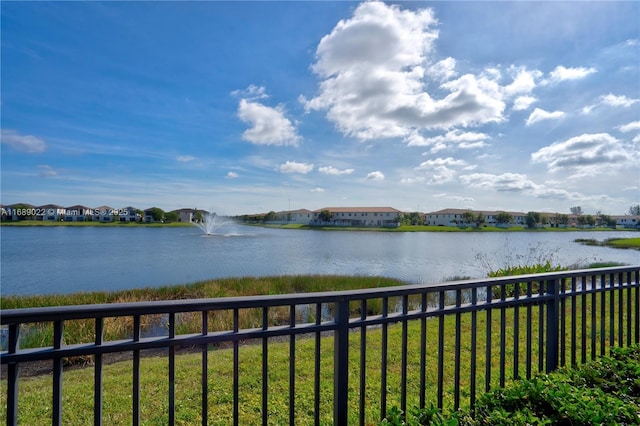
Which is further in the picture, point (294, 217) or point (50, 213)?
point (294, 217)

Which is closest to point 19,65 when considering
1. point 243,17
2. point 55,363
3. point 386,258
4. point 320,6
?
point 243,17

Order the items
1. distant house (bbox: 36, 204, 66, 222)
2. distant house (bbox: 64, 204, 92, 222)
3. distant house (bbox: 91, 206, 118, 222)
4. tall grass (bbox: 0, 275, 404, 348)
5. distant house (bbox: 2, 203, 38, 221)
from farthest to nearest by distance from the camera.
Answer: distant house (bbox: 91, 206, 118, 222)
distant house (bbox: 64, 204, 92, 222)
distant house (bbox: 36, 204, 66, 222)
distant house (bbox: 2, 203, 38, 221)
tall grass (bbox: 0, 275, 404, 348)

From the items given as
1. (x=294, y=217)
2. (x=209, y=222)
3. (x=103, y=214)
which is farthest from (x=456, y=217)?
(x=103, y=214)

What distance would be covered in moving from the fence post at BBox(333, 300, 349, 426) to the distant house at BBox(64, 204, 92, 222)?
8645 cm

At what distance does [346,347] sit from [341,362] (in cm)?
10

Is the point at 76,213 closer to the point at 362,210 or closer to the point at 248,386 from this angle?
the point at 362,210

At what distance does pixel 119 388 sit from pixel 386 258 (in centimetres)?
1997

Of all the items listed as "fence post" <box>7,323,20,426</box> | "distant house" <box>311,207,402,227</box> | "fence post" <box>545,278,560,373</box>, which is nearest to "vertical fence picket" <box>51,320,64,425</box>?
"fence post" <box>7,323,20,426</box>

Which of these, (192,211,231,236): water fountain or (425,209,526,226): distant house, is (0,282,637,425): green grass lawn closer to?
(192,211,231,236): water fountain

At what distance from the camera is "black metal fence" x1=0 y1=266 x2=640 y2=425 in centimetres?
149

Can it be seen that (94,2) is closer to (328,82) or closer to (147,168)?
(328,82)

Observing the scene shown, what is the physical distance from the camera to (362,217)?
8150 centimetres

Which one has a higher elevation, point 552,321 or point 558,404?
point 552,321

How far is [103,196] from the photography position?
2434 cm
